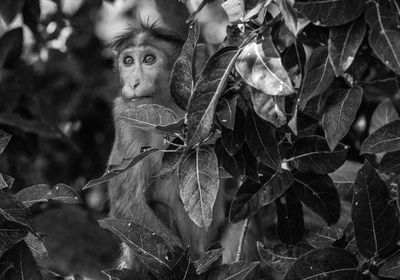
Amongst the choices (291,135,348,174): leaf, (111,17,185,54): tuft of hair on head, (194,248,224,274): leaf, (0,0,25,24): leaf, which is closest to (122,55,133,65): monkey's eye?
(111,17,185,54): tuft of hair on head

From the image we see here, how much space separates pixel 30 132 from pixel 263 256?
11.4 feet

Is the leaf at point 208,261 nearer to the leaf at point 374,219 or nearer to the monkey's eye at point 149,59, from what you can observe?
the leaf at point 374,219

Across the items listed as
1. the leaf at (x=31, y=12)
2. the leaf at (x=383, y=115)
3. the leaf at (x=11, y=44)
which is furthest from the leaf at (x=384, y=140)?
the leaf at (x=31, y=12)

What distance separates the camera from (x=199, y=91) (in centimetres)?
279

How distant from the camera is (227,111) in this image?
2.89m

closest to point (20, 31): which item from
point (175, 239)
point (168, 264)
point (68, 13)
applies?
point (68, 13)

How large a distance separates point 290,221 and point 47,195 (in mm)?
1042

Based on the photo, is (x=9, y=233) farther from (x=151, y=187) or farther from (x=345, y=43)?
(x=151, y=187)

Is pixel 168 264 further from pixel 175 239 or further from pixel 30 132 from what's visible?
pixel 30 132

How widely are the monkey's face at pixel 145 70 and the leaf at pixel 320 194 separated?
159 cm

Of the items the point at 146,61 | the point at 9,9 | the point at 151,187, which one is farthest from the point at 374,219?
the point at 9,9

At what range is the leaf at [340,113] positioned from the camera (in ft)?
9.12

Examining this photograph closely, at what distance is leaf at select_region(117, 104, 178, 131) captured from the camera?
125 inches

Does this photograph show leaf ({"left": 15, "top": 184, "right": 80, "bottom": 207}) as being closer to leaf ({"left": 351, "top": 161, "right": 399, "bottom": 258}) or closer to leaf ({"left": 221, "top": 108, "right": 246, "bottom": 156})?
leaf ({"left": 221, "top": 108, "right": 246, "bottom": 156})
